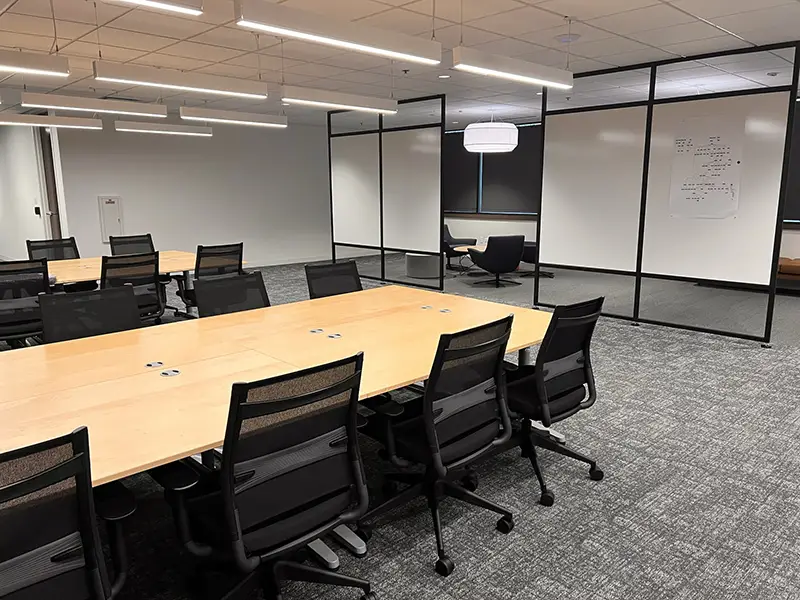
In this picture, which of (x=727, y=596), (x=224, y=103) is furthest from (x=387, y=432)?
(x=224, y=103)

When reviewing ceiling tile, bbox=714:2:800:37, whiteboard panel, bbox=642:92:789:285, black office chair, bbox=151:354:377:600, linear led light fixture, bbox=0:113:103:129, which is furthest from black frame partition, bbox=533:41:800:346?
linear led light fixture, bbox=0:113:103:129

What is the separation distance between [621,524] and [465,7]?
12.3 ft

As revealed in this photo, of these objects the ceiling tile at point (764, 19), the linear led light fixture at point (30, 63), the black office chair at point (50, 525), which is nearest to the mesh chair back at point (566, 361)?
the black office chair at point (50, 525)

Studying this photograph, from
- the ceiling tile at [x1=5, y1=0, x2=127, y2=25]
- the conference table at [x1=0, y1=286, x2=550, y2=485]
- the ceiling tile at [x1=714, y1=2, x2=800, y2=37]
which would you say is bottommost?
the conference table at [x1=0, y1=286, x2=550, y2=485]

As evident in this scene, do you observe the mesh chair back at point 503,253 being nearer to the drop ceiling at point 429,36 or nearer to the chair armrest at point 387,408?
the drop ceiling at point 429,36

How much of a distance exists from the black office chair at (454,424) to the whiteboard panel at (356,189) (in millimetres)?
6728

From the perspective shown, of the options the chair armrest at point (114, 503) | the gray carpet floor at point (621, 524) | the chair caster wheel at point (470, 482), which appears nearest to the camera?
the chair armrest at point (114, 503)

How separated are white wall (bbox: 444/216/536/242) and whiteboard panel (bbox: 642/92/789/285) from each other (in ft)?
17.6

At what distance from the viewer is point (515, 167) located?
12328mm

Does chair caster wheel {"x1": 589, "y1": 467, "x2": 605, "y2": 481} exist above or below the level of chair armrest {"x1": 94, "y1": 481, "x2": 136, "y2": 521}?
below

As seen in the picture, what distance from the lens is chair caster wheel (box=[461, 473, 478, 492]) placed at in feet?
9.66

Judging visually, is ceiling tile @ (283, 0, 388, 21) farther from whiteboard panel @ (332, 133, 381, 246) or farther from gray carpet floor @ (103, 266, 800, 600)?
whiteboard panel @ (332, 133, 381, 246)

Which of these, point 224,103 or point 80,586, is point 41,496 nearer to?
point 80,586

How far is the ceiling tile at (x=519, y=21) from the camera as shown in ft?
14.8
